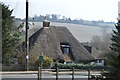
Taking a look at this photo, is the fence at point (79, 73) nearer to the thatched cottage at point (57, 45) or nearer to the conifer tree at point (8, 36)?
the conifer tree at point (8, 36)

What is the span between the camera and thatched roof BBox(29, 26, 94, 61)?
4553 centimetres

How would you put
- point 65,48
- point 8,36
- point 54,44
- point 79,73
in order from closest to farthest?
point 79,73
point 8,36
point 54,44
point 65,48

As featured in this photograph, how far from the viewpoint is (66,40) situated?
168 feet

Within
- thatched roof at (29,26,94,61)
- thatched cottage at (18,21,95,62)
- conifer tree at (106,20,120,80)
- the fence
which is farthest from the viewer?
thatched cottage at (18,21,95,62)

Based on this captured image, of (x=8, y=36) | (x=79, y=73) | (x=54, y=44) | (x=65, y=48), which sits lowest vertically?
(x=79, y=73)

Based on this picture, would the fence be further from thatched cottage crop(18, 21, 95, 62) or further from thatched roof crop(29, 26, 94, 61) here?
thatched cottage crop(18, 21, 95, 62)

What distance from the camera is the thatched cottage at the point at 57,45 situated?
4569cm

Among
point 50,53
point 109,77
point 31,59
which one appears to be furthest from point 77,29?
point 109,77

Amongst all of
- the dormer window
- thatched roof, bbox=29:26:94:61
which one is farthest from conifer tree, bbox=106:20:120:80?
the dormer window

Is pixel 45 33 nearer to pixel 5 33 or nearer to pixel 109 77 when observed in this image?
pixel 5 33

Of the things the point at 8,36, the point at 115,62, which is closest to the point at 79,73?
the point at 8,36

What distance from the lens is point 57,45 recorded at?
48.5 meters

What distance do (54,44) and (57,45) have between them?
50cm

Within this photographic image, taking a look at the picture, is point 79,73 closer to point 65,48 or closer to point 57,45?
point 57,45
